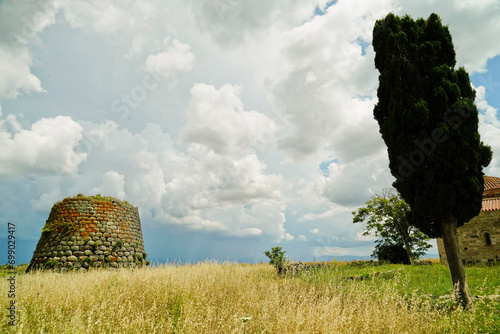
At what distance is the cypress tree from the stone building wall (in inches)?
580

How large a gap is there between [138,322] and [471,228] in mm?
24245

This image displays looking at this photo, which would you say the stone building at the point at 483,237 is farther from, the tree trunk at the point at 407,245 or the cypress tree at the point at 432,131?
the cypress tree at the point at 432,131

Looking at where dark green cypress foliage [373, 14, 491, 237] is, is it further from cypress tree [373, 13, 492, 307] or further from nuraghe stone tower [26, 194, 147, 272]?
nuraghe stone tower [26, 194, 147, 272]

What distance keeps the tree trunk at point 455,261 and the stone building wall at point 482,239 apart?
1518 cm

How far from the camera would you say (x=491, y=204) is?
A: 20.0 metres

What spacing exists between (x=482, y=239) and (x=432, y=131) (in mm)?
16807

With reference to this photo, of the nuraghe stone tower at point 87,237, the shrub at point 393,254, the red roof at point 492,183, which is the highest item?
the red roof at point 492,183

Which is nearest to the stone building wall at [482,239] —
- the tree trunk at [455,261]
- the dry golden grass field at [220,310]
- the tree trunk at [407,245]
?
the tree trunk at [407,245]

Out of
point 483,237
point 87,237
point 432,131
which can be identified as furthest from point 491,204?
point 87,237

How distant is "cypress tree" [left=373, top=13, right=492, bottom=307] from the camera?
27.5 ft

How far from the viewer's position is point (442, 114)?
8852 mm

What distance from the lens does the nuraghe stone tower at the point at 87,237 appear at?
15.6m

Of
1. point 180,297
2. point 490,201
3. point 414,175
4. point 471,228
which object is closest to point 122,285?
point 180,297

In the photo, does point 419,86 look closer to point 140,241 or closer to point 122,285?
point 122,285
